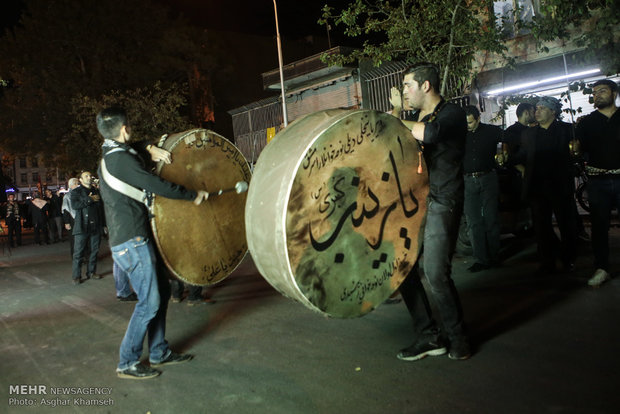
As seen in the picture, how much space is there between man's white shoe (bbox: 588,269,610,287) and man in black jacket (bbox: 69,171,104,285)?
26.7 ft

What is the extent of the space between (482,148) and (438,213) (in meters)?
3.51

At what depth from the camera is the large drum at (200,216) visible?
414 cm

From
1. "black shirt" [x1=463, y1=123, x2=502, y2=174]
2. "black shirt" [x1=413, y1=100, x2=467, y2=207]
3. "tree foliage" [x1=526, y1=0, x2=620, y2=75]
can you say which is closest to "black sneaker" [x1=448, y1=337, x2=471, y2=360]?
"black shirt" [x1=413, y1=100, x2=467, y2=207]

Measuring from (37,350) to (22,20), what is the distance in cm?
2704

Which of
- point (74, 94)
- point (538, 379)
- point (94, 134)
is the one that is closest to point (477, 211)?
point (538, 379)

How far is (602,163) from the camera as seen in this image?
5.49 meters

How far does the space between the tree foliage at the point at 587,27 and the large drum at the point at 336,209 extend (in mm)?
8292

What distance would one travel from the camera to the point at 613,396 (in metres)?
3.14

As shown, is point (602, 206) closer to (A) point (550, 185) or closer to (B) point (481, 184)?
(A) point (550, 185)

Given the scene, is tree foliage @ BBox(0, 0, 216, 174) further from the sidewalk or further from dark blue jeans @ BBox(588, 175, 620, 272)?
dark blue jeans @ BBox(588, 175, 620, 272)

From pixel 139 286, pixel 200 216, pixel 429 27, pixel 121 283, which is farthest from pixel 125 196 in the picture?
pixel 429 27

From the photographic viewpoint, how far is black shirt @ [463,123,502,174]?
22.7ft

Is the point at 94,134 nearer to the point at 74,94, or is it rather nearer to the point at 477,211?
the point at 74,94

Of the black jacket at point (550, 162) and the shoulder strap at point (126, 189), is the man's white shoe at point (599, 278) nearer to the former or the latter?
the black jacket at point (550, 162)
